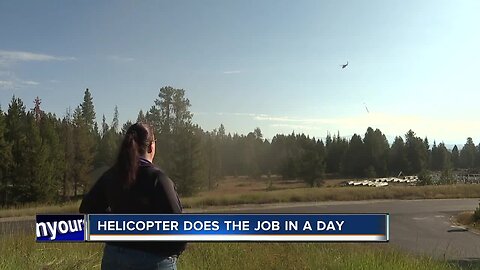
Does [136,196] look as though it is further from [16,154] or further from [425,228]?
[16,154]

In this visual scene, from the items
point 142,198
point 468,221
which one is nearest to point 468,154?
point 468,221

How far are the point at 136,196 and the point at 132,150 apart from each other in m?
0.32

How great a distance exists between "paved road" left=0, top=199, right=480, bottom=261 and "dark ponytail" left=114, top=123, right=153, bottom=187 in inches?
280

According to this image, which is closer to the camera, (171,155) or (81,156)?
(171,155)

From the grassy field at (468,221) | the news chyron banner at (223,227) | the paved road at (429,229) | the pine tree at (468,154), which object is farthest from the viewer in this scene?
the pine tree at (468,154)

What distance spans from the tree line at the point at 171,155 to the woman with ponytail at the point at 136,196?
69.7ft

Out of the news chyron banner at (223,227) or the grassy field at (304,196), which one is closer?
the news chyron banner at (223,227)

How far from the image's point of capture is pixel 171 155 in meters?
41.2

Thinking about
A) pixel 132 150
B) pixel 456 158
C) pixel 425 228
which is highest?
pixel 456 158

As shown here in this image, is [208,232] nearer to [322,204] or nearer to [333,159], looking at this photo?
[322,204]

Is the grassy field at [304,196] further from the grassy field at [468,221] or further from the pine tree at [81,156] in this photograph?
the grassy field at [468,221]

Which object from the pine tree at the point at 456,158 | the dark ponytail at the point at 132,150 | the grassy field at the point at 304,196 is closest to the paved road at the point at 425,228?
the grassy field at the point at 304,196

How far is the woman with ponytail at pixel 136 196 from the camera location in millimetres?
3160

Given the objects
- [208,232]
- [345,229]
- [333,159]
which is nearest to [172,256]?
[208,232]
